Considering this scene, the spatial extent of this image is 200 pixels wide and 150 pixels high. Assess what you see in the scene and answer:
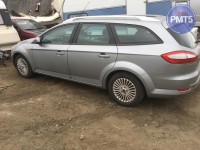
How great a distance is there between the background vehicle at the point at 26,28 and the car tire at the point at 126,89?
6.20 m

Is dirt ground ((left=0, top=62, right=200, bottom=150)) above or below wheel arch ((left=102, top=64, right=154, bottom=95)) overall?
below

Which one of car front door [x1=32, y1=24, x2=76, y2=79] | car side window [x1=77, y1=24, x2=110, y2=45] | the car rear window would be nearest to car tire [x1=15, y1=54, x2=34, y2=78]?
car front door [x1=32, y1=24, x2=76, y2=79]

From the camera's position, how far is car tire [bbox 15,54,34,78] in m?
7.22

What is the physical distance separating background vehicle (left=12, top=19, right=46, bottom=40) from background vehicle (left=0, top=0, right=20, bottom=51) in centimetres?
133

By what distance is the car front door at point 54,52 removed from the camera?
20.4ft

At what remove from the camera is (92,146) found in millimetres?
4266

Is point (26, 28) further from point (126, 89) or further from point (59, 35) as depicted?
point (126, 89)

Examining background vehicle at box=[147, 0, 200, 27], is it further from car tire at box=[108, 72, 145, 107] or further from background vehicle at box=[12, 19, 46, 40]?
car tire at box=[108, 72, 145, 107]

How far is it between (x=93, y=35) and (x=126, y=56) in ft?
3.06

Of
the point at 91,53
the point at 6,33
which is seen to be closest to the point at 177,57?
the point at 91,53

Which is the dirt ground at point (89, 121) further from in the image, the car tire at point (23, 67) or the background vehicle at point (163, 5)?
the background vehicle at point (163, 5)

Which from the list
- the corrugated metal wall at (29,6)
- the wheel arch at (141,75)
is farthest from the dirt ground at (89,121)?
the corrugated metal wall at (29,6)

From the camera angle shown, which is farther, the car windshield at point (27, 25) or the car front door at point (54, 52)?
the car windshield at point (27, 25)

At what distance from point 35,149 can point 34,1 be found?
605 inches
